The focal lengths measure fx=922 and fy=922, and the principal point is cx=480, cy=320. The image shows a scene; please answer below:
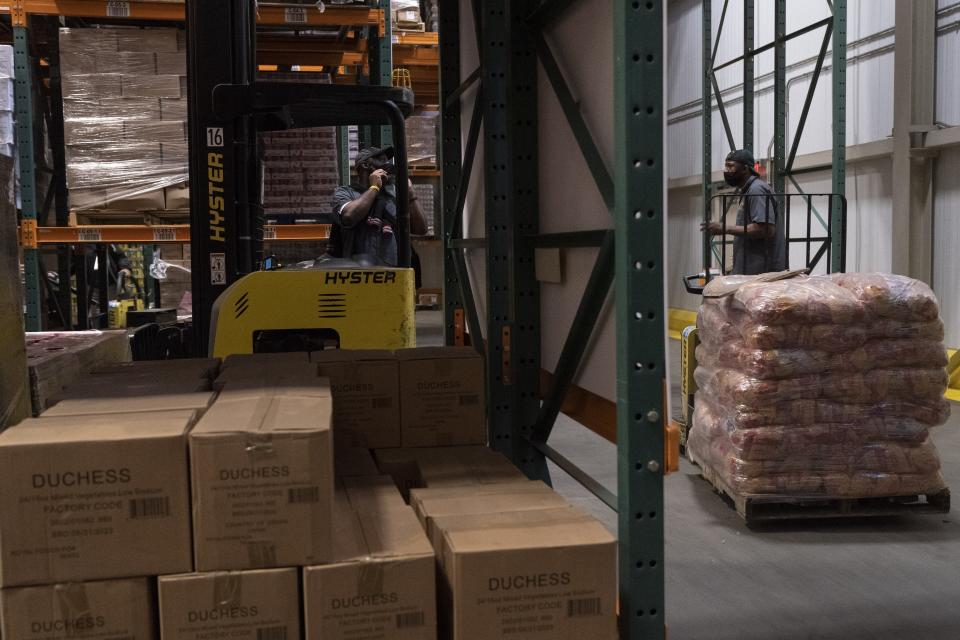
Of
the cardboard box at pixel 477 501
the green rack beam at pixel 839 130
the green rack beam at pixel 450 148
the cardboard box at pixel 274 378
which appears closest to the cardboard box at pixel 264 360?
the cardboard box at pixel 274 378

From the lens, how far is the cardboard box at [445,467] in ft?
8.41

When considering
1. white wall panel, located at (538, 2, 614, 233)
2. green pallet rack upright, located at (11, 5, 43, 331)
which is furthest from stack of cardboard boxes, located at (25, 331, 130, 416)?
green pallet rack upright, located at (11, 5, 43, 331)

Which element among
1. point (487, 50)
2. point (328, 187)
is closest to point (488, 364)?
point (487, 50)

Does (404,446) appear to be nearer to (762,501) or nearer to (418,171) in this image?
(762,501)

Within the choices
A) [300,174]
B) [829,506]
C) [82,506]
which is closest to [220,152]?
[82,506]

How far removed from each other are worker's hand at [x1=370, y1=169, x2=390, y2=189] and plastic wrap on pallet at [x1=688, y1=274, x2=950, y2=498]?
2.37 metres

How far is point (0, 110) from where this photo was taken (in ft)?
25.2

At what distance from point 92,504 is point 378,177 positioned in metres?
4.14

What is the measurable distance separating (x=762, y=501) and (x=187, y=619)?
142 inches

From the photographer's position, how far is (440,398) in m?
2.95

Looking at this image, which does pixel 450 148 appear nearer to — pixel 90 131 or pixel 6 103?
pixel 90 131

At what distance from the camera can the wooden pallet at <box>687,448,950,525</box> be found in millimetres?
4805

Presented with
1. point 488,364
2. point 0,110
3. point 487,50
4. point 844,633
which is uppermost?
point 0,110

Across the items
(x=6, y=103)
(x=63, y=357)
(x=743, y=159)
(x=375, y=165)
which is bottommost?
(x=63, y=357)
